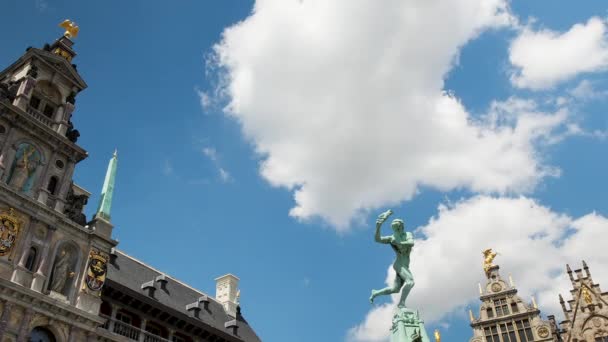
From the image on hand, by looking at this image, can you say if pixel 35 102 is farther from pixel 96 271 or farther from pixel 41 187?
pixel 96 271

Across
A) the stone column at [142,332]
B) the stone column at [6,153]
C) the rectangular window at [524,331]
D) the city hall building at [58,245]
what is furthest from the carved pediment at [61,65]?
the rectangular window at [524,331]

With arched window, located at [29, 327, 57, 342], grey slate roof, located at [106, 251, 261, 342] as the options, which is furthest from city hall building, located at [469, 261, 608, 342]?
arched window, located at [29, 327, 57, 342]

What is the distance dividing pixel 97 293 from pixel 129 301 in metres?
2.44

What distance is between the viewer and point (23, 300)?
26.2 metres

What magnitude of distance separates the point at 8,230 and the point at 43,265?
2.48m

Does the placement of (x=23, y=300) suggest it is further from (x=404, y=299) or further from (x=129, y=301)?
(x=404, y=299)

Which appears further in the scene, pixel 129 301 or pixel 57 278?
pixel 129 301

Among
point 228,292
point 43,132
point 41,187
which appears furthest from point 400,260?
point 228,292

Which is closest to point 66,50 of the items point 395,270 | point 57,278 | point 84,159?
point 84,159

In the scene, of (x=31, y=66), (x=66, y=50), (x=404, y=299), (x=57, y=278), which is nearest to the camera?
(x=404, y=299)

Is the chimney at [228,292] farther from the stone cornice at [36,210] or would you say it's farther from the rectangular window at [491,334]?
the rectangular window at [491,334]

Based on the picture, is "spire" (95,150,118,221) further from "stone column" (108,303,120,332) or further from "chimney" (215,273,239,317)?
"chimney" (215,273,239,317)

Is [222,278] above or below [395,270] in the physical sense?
above

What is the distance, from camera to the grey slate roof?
1318 inches
